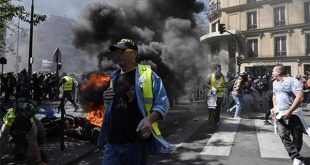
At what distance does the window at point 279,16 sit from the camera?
34.3 metres

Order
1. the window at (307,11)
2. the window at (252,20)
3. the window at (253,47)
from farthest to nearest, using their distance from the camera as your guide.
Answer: the window at (253,47) < the window at (252,20) < the window at (307,11)

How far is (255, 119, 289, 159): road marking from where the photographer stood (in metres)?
6.25

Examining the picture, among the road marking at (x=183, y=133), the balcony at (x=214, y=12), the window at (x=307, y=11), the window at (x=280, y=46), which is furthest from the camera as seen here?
the balcony at (x=214, y=12)

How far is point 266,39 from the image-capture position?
3694 centimetres

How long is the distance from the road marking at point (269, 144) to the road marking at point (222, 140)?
571 millimetres

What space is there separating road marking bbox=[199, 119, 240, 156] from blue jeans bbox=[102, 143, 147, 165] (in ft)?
11.4

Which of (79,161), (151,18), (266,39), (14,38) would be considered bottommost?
(79,161)

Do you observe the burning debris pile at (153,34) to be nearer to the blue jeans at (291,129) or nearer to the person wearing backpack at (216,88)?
the person wearing backpack at (216,88)

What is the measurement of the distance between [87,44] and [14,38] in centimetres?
6669

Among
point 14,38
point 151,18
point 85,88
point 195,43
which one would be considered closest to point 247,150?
point 85,88

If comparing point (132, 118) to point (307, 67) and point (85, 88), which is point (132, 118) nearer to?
point (85, 88)

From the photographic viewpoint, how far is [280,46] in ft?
119

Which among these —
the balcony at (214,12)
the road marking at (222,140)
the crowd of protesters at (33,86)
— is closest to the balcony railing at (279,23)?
the balcony at (214,12)

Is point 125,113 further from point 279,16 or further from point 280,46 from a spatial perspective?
point 280,46
